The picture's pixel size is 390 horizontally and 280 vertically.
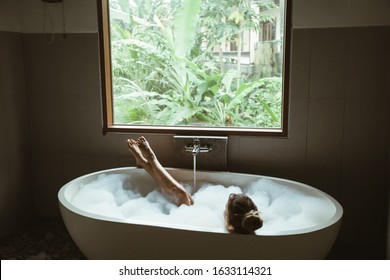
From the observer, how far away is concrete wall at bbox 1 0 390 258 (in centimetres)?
268

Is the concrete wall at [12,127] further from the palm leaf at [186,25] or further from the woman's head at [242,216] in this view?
the woman's head at [242,216]

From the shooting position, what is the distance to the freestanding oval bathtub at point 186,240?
1970mm

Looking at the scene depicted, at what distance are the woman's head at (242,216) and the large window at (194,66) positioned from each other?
932 mm

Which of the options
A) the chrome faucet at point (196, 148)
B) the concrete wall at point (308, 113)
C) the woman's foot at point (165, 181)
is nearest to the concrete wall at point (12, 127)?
the concrete wall at point (308, 113)

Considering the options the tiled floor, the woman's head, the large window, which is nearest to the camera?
the woman's head

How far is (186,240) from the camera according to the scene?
204 cm

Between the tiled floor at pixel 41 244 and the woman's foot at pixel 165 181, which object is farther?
the tiled floor at pixel 41 244

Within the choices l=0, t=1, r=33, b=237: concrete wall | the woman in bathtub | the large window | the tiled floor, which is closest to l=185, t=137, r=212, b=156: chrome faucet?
the large window

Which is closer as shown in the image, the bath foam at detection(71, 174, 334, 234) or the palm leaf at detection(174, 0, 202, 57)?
the bath foam at detection(71, 174, 334, 234)

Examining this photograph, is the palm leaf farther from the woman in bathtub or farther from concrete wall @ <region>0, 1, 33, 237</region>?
concrete wall @ <region>0, 1, 33, 237</region>

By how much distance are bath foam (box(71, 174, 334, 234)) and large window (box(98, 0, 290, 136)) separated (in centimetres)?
45

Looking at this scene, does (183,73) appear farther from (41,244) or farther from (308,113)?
(41,244)

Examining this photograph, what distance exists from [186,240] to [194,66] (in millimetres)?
1497

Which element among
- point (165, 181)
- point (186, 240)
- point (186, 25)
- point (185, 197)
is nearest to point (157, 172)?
point (165, 181)
